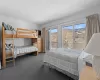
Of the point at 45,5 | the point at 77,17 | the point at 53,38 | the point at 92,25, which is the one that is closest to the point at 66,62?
the point at 92,25

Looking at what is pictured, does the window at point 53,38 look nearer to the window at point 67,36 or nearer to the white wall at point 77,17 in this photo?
the white wall at point 77,17

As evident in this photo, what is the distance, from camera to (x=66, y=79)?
2316 mm

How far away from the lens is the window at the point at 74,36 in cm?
442

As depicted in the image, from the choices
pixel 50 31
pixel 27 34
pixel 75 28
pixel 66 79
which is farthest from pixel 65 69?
pixel 50 31

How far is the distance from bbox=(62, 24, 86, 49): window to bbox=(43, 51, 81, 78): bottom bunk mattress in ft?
6.95

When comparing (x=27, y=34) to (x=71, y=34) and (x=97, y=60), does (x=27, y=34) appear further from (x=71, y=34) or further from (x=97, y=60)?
(x=97, y=60)

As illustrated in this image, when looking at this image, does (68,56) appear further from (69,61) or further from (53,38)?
(53,38)

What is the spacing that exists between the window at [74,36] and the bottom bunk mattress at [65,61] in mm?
2117

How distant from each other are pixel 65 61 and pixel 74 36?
8.80 feet

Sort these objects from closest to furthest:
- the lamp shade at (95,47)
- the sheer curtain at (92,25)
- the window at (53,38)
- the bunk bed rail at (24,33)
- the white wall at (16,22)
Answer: the lamp shade at (95,47)
the sheer curtain at (92,25)
the bunk bed rail at (24,33)
the white wall at (16,22)
the window at (53,38)

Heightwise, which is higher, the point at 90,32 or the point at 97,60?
the point at 90,32

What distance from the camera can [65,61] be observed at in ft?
8.00

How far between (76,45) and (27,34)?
10.2 ft

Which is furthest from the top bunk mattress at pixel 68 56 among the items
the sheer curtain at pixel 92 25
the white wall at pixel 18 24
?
the white wall at pixel 18 24
